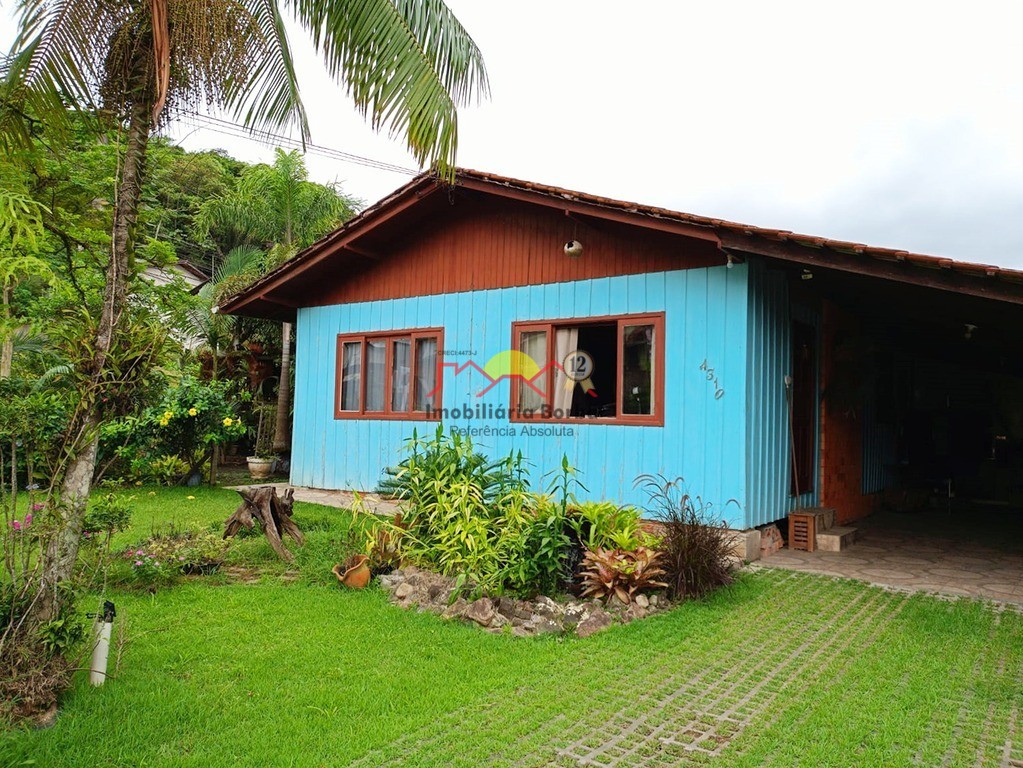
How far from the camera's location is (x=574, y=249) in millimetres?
7656

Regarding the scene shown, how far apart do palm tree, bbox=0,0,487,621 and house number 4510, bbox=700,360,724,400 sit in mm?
3268

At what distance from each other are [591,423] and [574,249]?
1.96 m

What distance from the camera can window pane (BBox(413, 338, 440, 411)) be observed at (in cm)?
918

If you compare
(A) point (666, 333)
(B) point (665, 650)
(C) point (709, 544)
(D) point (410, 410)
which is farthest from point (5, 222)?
(D) point (410, 410)

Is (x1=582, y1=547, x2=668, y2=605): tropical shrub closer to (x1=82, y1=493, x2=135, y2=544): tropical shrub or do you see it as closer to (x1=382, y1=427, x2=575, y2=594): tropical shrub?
(x1=382, y1=427, x2=575, y2=594): tropical shrub

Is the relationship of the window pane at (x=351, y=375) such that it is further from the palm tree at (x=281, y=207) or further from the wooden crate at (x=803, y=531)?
the wooden crate at (x=803, y=531)

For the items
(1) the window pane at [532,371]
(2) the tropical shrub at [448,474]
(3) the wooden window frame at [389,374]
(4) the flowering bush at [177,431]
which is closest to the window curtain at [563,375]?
(1) the window pane at [532,371]

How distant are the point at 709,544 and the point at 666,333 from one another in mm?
2596

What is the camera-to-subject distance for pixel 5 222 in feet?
9.96

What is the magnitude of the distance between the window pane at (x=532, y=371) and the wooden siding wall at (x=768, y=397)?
2.40 meters

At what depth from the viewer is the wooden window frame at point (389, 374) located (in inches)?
358

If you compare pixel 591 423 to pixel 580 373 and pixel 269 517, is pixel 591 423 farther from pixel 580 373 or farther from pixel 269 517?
pixel 269 517

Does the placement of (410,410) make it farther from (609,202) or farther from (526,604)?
(526,604)

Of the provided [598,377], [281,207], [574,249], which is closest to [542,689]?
[574,249]
